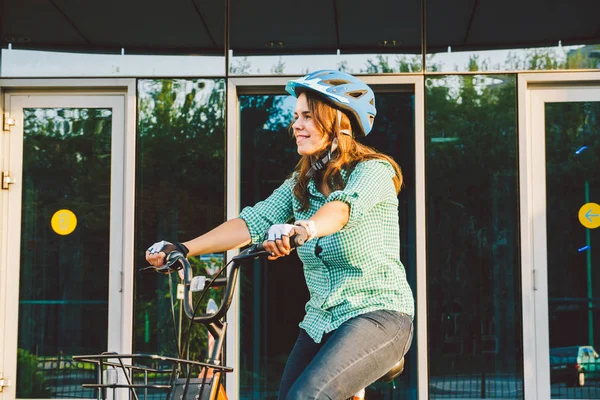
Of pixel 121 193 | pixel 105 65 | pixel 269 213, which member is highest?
pixel 105 65

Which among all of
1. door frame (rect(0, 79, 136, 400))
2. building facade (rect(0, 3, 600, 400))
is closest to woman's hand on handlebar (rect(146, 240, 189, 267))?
building facade (rect(0, 3, 600, 400))

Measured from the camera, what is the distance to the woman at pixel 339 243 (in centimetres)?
323

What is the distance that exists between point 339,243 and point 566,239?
4063 millimetres

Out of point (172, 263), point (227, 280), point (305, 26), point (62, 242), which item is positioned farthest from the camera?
point (62, 242)

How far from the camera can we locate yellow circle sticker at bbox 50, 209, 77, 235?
739 cm

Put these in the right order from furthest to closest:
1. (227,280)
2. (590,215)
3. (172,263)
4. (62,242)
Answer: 1. (62,242)
2. (590,215)
3. (172,263)
4. (227,280)

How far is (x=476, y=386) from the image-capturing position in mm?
7012

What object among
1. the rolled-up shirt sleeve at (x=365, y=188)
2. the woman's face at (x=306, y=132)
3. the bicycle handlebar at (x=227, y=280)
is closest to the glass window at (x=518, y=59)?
the woman's face at (x=306, y=132)

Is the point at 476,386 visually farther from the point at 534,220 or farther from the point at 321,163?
the point at 321,163

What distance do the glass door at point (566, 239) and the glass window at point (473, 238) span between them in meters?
0.19

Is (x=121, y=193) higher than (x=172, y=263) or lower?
higher

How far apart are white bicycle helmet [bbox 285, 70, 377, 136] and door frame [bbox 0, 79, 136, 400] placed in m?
3.67

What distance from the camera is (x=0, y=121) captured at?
7414 mm

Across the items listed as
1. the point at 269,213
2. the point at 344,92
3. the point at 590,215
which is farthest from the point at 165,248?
the point at 590,215
